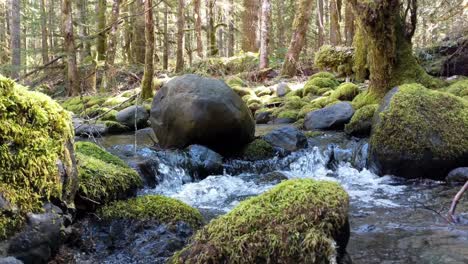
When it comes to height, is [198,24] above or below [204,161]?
above

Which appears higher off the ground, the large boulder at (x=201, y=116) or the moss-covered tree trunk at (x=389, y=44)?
the moss-covered tree trunk at (x=389, y=44)

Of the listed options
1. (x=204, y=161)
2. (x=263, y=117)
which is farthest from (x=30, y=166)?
→ (x=263, y=117)

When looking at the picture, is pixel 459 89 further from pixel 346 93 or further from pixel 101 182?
pixel 101 182

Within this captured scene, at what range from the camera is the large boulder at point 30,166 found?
8.28 feet

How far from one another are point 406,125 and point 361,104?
2.99 meters

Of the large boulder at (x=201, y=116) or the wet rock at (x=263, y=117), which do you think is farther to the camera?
the wet rock at (x=263, y=117)

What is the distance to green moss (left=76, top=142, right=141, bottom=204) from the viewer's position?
3.70m

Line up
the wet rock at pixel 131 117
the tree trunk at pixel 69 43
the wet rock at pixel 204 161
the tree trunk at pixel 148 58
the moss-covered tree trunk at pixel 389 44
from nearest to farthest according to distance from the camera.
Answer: the wet rock at pixel 204 161
the moss-covered tree trunk at pixel 389 44
the wet rock at pixel 131 117
the tree trunk at pixel 148 58
the tree trunk at pixel 69 43

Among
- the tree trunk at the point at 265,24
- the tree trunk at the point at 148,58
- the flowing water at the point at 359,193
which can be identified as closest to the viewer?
the flowing water at the point at 359,193

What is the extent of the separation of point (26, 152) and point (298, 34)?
1480 centimetres

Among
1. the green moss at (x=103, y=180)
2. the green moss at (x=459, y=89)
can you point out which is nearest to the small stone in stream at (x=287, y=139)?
the green moss at (x=459, y=89)

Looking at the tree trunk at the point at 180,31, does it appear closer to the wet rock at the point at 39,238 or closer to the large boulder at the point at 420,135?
the large boulder at the point at 420,135

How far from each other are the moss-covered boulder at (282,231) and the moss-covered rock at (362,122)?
5456 mm

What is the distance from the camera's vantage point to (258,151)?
7.79 m
